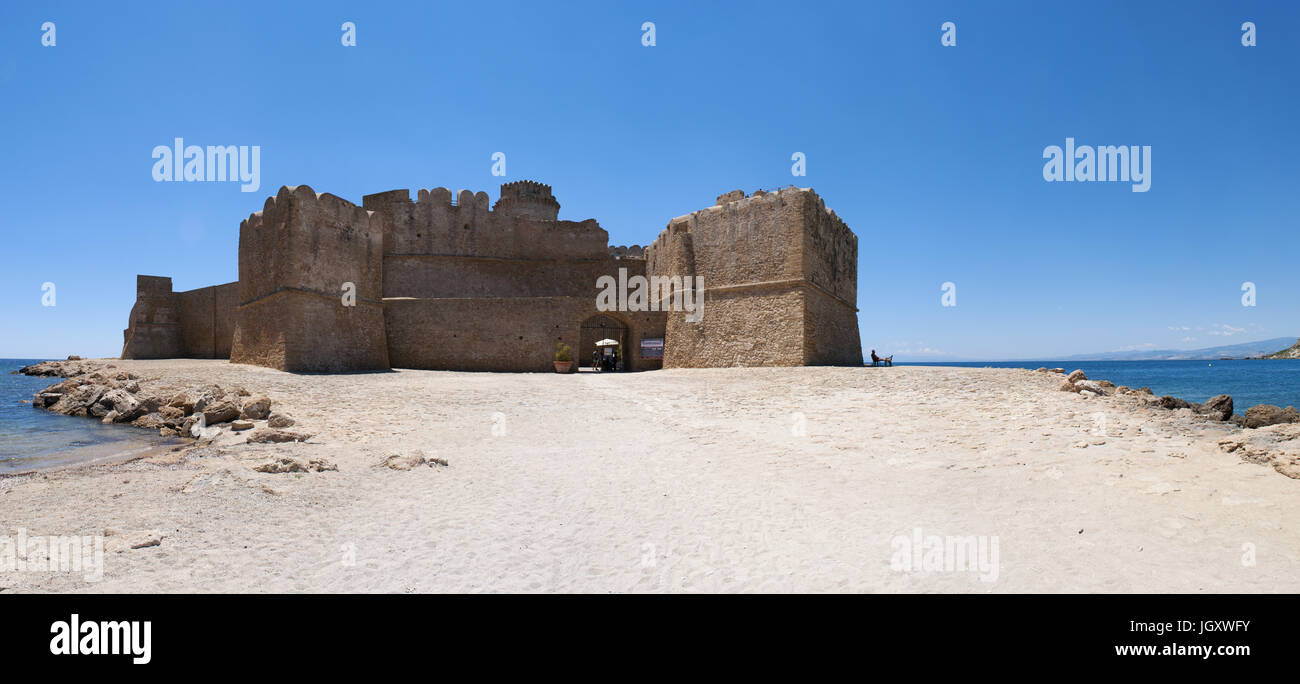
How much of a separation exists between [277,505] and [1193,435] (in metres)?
12.2

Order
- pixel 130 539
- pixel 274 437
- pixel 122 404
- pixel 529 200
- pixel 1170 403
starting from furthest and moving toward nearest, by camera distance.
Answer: pixel 529 200 < pixel 122 404 < pixel 1170 403 < pixel 274 437 < pixel 130 539

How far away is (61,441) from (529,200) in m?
25.2

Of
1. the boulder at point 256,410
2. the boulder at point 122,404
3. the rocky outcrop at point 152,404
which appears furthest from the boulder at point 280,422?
the boulder at point 122,404

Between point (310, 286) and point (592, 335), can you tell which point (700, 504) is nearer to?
point (310, 286)

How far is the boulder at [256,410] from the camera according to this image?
10.4 m

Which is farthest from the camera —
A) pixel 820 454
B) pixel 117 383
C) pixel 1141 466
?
pixel 117 383

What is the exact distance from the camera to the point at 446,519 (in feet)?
18.4

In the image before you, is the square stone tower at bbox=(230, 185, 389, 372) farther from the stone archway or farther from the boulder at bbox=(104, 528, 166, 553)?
the boulder at bbox=(104, 528, 166, 553)

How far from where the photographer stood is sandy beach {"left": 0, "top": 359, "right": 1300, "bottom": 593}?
13.8ft

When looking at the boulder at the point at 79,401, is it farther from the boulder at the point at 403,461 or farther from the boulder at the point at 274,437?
the boulder at the point at 403,461

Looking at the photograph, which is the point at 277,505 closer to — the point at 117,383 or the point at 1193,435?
the point at 1193,435

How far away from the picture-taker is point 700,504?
6293 millimetres

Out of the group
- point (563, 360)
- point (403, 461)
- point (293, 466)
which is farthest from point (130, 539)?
point (563, 360)
